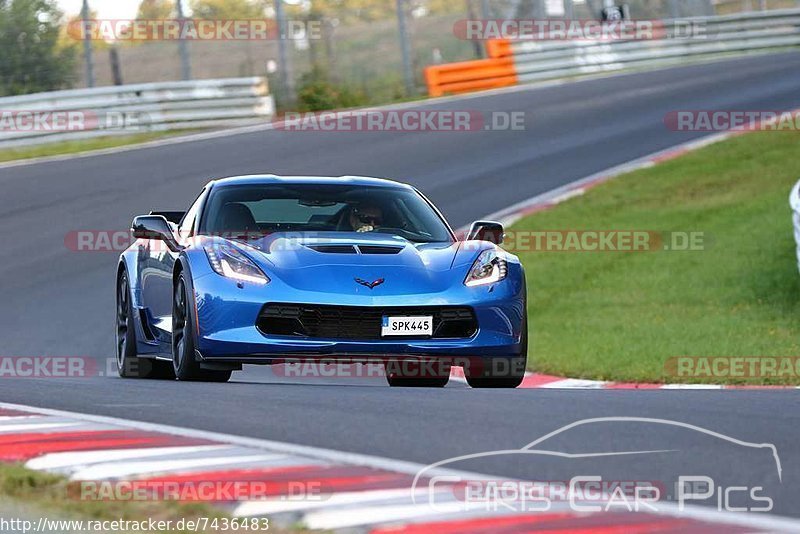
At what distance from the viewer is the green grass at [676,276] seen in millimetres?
11758

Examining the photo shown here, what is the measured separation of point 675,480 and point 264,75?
80.1 feet

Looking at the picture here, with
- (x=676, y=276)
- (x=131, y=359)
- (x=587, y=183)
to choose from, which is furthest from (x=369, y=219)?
(x=587, y=183)

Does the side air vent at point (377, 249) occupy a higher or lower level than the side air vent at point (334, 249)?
lower

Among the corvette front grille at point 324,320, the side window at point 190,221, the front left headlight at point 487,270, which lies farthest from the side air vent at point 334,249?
the side window at point 190,221

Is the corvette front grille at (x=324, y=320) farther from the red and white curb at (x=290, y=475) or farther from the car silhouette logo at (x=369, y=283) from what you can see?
the red and white curb at (x=290, y=475)

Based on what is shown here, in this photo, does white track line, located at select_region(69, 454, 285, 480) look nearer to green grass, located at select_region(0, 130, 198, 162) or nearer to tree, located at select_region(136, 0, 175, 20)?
green grass, located at select_region(0, 130, 198, 162)

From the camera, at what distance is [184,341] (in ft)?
27.6

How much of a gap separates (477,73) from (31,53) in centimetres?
1009

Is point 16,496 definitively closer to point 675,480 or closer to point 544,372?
point 675,480

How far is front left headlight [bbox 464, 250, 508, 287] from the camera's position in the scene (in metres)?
8.40

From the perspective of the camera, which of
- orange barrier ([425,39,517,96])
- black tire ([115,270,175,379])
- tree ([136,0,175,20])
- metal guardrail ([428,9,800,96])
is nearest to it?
black tire ([115,270,175,379])

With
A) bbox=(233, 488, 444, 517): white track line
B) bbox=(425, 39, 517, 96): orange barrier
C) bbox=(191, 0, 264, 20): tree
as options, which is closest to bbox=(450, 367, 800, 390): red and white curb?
bbox=(233, 488, 444, 517): white track line

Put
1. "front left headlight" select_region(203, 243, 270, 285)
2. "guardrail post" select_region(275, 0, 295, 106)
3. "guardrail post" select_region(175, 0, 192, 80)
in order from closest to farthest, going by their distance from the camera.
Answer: "front left headlight" select_region(203, 243, 270, 285)
"guardrail post" select_region(175, 0, 192, 80)
"guardrail post" select_region(275, 0, 295, 106)

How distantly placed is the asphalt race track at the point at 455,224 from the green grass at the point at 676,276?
3.16ft
